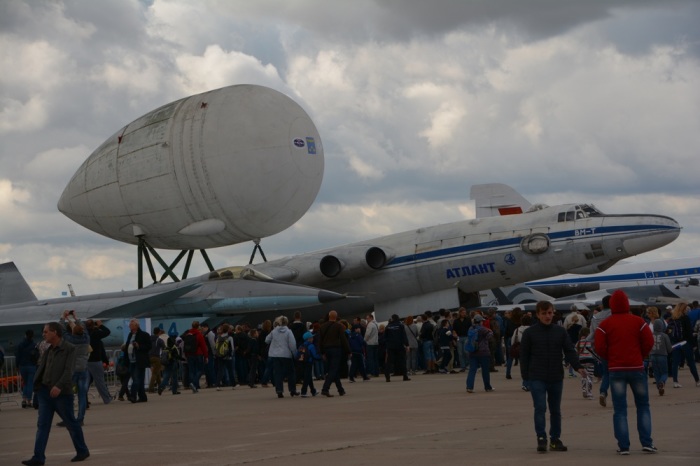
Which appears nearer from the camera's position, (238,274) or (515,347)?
(515,347)

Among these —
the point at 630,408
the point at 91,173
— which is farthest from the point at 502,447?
the point at 91,173

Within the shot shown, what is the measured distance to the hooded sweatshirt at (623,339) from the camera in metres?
9.14

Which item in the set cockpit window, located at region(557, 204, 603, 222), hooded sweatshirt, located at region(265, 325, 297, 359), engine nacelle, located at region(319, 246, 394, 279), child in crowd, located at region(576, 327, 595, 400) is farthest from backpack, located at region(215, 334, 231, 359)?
cockpit window, located at region(557, 204, 603, 222)

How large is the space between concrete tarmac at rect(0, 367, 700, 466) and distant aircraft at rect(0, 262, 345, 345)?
32.1 feet

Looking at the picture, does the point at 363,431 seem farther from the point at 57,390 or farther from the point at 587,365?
the point at 587,365

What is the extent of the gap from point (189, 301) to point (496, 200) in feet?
65.6

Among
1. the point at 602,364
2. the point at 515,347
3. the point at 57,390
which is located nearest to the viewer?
the point at 57,390

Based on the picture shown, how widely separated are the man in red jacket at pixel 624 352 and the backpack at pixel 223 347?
13.5 metres

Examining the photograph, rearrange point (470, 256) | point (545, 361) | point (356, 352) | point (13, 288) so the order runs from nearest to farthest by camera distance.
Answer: point (545, 361) → point (356, 352) → point (470, 256) → point (13, 288)

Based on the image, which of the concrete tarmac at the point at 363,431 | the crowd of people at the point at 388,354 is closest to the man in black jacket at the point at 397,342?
the crowd of people at the point at 388,354

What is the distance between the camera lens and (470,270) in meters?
29.6

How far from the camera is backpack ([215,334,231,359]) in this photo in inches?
859

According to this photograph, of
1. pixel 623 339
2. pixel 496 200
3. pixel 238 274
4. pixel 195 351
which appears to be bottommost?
pixel 623 339

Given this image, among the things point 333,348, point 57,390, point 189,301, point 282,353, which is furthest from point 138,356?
point 189,301
